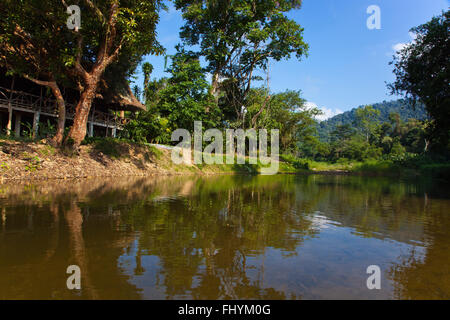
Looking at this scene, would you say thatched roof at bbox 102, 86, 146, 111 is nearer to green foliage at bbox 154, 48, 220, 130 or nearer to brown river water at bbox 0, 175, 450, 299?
green foliage at bbox 154, 48, 220, 130

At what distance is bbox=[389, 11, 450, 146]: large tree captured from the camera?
13.7 metres

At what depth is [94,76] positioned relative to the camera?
12.5 metres

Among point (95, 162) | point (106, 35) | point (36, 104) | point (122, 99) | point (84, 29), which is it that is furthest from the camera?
point (122, 99)

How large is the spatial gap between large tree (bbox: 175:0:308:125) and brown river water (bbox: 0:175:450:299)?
912 inches

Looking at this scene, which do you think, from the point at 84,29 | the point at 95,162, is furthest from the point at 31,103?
the point at 84,29

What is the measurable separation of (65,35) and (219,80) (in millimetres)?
19062

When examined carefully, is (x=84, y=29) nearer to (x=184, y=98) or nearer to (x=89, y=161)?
(x=89, y=161)

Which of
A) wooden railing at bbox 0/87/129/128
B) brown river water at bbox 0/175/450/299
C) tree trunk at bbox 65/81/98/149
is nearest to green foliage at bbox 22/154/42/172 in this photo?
tree trunk at bbox 65/81/98/149

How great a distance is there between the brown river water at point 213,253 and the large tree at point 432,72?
11.4 metres

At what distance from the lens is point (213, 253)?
3162mm

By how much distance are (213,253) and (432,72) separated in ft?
59.4

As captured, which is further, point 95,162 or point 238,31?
point 238,31
